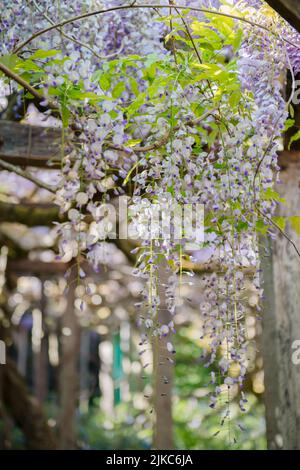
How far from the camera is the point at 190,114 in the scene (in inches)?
67.6

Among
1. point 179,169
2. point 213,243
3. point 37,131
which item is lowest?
point 213,243

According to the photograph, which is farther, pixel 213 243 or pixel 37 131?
pixel 37 131

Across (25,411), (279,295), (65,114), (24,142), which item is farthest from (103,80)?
(25,411)

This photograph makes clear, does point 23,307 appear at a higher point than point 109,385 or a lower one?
higher

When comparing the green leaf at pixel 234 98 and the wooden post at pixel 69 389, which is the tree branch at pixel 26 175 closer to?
the green leaf at pixel 234 98

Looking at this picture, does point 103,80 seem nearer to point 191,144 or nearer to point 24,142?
point 191,144

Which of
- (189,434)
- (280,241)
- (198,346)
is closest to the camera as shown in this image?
(280,241)

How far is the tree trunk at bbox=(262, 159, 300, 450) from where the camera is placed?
8.27 feet

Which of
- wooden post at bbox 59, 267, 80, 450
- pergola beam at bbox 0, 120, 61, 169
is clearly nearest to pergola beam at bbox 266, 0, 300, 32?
pergola beam at bbox 0, 120, 61, 169

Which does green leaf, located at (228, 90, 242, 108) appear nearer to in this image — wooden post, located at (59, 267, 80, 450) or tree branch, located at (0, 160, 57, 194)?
tree branch, located at (0, 160, 57, 194)
